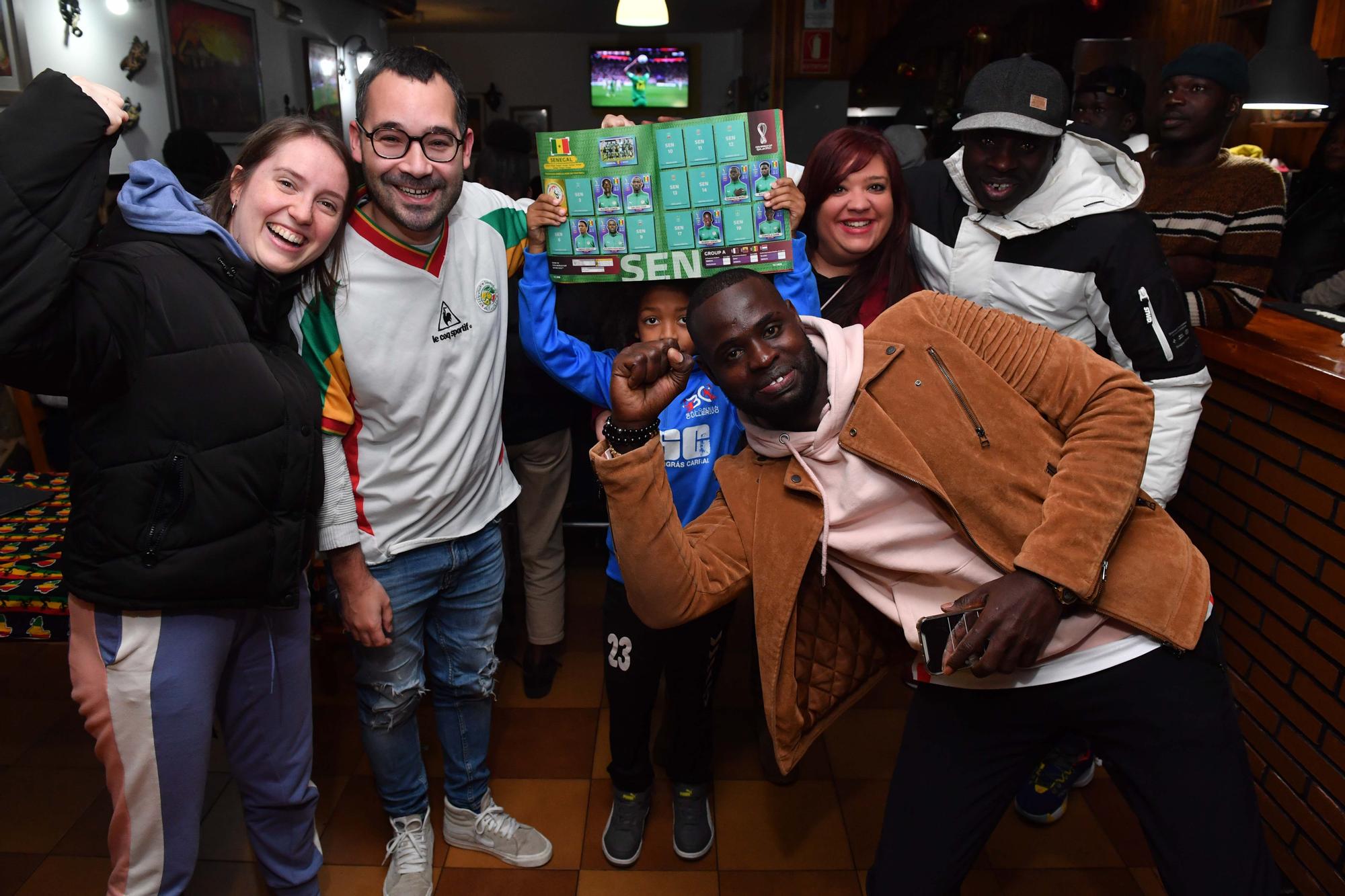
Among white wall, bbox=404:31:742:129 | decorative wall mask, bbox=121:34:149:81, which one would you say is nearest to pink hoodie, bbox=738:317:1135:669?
decorative wall mask, bbox=121:34:149:81

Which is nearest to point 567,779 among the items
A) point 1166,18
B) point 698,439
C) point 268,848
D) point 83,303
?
point 268,848

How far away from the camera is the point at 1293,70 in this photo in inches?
155

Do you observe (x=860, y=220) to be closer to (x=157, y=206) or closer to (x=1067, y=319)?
(x=1067, y=319)

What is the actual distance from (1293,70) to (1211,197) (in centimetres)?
221

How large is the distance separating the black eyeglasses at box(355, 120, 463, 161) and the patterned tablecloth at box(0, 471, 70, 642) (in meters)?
1.33

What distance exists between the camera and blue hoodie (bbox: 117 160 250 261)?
150cm

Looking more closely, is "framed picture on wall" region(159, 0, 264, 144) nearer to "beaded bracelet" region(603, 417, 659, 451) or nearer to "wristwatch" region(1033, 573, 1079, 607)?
"beaded bracelet" region(603, 417, 659, 451)

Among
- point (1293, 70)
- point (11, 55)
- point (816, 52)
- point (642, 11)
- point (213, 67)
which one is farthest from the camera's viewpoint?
point (816, 52)

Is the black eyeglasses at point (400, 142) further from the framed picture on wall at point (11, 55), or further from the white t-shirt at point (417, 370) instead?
the framed picture on wall at point (11, 55)

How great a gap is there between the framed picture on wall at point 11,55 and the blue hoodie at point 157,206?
2729 millimetres

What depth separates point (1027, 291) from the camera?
202 centimetres

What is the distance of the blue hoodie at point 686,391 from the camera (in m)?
2.07

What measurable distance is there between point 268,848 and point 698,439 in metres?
1.30

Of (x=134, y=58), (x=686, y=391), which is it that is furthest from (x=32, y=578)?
(x=134, y=58)
